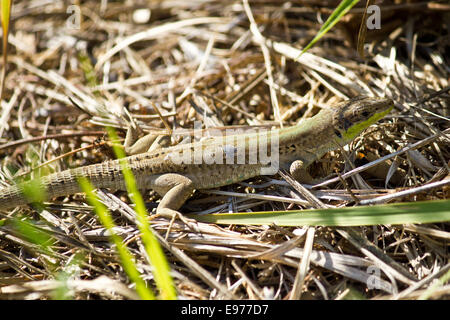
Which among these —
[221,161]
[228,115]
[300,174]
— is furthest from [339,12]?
[228,115]

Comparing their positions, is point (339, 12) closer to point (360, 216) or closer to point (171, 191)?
point (360, 216)

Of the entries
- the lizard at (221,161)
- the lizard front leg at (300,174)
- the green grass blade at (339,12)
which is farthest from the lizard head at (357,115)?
the green grass blade at (339,12)

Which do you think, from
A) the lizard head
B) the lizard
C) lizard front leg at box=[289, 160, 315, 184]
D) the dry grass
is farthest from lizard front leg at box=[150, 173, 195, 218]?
the lizard head

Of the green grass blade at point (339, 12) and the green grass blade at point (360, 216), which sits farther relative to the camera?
the green grass blade at point (339, 12)

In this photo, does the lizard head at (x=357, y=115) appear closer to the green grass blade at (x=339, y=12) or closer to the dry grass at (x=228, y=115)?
the dry grass at (x=228, y=115)

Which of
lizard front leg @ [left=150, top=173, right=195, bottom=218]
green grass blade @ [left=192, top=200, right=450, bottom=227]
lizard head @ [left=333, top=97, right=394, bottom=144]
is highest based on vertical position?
lizard head @ [left=333, top=97, right=394, bottom=144]

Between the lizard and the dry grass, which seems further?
the lizard

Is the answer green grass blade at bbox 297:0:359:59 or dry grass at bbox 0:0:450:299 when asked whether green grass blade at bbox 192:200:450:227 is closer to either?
dry grass at bbox 0:0:450:299
